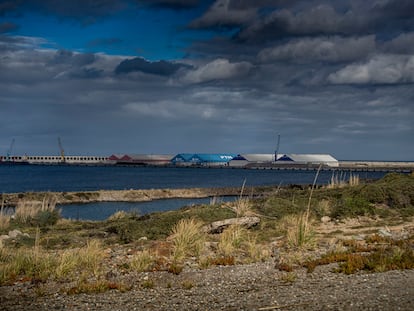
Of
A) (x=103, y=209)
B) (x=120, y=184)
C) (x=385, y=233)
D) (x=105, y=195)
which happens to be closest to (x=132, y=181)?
(x=120, y=184)

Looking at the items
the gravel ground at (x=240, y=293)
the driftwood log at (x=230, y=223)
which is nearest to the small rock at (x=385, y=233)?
the driftwood log at (x=230, y=223)

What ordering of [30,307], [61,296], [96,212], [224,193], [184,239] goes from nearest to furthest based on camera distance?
[30,307], [61,296], [184,239], [96,212], [224,193]

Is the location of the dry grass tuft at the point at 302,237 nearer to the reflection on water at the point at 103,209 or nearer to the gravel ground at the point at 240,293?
the gravel ground at the point at 240,293

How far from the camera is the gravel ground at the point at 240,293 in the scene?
33.0 feet

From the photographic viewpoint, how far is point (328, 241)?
18.2 m

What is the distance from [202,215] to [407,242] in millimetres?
9892

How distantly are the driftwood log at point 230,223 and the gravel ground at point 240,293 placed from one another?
6992mm

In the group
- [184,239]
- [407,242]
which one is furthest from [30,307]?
[407,242]

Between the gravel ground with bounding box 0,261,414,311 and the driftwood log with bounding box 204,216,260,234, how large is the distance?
6.99m

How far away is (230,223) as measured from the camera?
832 inches

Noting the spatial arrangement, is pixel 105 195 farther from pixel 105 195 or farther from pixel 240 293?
pixel 240 293

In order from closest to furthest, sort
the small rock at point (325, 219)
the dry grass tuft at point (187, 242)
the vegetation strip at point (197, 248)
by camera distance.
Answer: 1. the vegetation strip at point (197, 248)
2. the dry grass tuft at point (187, 242)
3. the small rock at point (325, 219)

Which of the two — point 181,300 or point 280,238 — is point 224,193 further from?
point 181,300

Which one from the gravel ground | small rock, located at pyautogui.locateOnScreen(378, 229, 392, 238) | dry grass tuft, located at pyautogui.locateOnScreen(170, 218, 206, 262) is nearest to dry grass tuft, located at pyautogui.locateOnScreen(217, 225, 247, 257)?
dry grass tuft, located at pyautogui.locateOnScreen(170, 218, 206, 262)
